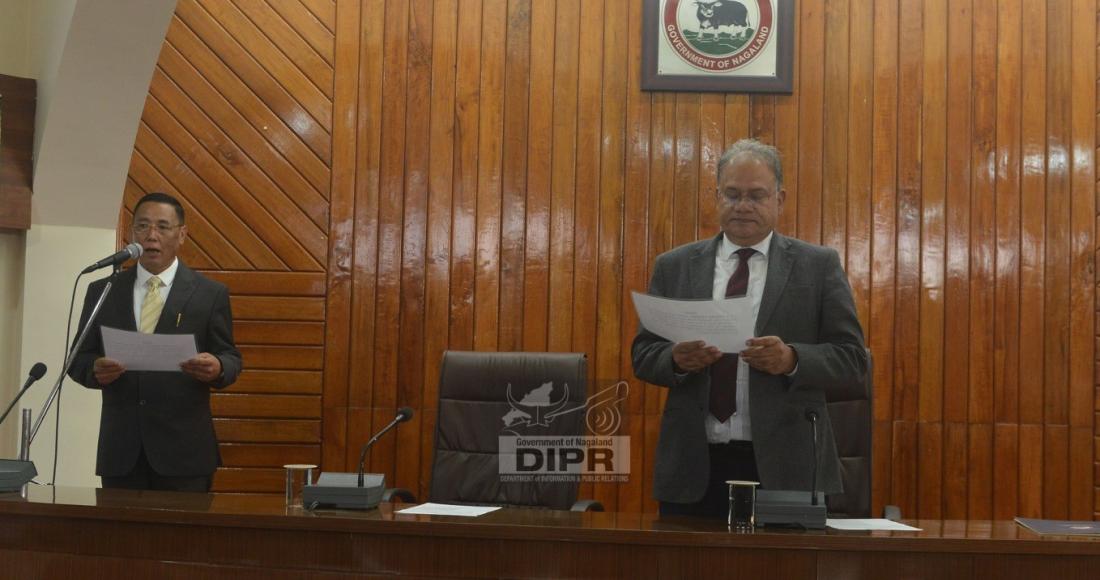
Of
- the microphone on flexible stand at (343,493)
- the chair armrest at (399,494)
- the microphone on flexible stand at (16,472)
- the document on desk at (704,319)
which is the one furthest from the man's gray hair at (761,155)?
the microphone on flexible stand at (16,472)

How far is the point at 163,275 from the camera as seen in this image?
3352 mm

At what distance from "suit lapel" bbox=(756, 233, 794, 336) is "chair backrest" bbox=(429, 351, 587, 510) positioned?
0.94m

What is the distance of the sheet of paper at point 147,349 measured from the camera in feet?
9.59

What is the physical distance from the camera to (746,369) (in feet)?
8.31

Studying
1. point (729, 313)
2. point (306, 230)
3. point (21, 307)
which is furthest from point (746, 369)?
point (21, 307)

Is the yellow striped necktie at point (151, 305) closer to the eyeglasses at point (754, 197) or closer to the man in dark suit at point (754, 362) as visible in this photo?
the man in dark suit at point (754, 362)

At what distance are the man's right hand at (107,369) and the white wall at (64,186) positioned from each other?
1.13m

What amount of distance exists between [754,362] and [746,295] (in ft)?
0.63

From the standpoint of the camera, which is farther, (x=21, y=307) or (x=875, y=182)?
(x=875, y=182)

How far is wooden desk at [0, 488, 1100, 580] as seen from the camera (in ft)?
6.51

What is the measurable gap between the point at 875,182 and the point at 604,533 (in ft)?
9.58

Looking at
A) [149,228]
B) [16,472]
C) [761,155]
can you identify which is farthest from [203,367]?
[761,155]

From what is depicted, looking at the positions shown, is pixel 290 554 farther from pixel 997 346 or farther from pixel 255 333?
pixel 997 346

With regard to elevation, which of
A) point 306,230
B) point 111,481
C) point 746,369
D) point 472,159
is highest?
point 472,159
